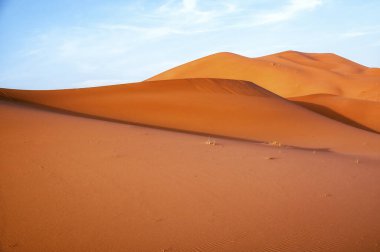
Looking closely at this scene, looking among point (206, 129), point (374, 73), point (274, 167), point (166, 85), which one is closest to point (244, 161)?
point (274, 167)

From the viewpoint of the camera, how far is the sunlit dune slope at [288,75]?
4372cm

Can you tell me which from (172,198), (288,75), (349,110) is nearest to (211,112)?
(172,198)

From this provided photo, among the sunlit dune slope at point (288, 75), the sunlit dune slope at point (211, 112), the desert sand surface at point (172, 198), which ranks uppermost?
the sunlit dune slope at point (288, 75)

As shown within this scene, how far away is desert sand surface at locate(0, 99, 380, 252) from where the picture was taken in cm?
359

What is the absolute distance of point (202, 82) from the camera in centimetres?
2305

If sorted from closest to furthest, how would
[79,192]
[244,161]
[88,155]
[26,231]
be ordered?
[26,231], [79,192], [88,155], [244,161]

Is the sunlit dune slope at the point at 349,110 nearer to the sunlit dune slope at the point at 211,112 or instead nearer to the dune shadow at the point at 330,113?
the dune shadow at the point at 330,113

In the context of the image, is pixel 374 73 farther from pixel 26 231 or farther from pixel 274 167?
pixel 26 231

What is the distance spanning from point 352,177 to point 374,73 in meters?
55.3

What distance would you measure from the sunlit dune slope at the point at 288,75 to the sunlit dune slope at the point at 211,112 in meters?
24.8

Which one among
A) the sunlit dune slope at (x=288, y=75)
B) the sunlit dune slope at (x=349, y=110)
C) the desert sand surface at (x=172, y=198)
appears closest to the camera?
the desert sand surface at (x=172, y=198)

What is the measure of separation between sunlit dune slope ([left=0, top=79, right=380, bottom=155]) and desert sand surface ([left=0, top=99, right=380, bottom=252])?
17.9ft

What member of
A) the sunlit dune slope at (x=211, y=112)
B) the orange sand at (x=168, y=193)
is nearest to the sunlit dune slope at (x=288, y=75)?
the sunlit dune slope at (x=211, y=112)

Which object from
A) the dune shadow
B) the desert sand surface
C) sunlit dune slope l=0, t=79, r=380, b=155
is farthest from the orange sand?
the dune shadow
